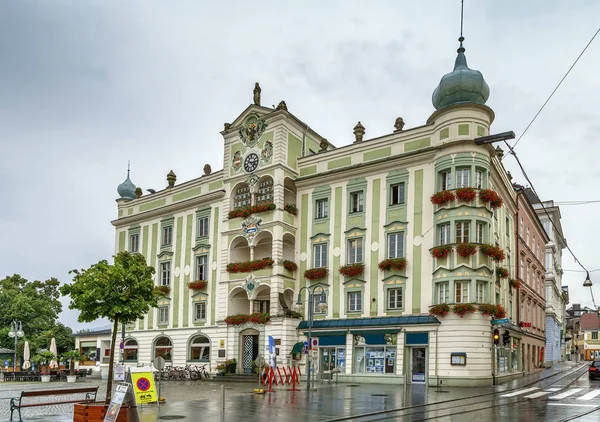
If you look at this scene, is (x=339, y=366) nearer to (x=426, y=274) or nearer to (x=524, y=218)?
(x=426, y=274)

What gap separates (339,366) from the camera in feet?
128

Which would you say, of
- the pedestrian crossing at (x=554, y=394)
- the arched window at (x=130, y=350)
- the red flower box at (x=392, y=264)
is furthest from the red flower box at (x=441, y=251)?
the arched window at (x=130, y=350)

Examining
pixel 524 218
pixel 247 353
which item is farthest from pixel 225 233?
pixel 524 218

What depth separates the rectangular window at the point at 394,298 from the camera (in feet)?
123

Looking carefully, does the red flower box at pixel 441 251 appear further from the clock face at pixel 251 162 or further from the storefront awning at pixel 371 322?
the clock face at pixel 251 162

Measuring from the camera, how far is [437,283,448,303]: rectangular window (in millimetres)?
35219

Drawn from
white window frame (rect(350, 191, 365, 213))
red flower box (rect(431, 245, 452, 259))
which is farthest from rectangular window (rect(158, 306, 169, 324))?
red flower box (rect(431, 245, 452, 259))

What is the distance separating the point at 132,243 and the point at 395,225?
24845 mm

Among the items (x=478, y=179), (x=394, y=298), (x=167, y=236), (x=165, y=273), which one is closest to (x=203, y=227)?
(x=167, y=236)

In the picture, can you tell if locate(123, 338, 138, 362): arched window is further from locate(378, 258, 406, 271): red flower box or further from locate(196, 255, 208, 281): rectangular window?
locate(378, 258, 406, 271): red flower box

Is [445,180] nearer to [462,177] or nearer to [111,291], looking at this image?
[462,177]

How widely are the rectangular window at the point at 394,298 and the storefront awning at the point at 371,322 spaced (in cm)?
85

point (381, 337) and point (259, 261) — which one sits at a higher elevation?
point (259, 261)

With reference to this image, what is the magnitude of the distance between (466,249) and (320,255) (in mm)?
10455
